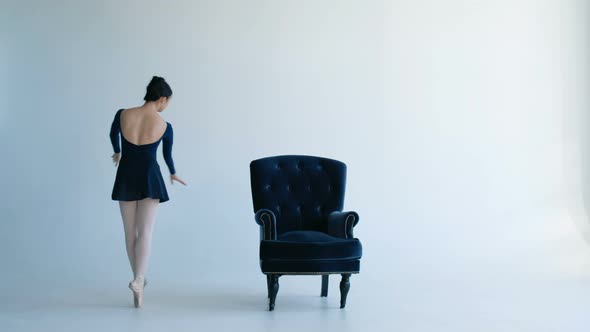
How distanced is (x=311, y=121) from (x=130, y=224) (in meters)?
2.18

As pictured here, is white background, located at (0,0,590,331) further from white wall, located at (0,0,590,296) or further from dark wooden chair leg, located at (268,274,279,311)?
dark wooden chair leg, located at (268,274,279,311)

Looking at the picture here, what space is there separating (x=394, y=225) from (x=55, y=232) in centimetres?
304

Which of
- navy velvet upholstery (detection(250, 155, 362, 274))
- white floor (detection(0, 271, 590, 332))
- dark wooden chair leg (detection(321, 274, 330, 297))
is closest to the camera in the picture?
white floor (detection(0, 271, 590, 332))

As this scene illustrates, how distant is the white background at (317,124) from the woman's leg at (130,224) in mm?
1089

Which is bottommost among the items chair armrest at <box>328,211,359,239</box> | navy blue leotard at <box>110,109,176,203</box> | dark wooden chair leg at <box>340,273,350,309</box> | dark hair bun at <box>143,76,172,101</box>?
dark wooden chair leg at <box>340,273,350,309</box>

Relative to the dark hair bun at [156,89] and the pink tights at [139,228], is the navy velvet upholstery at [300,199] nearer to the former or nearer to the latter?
the pink tights at [139,228]

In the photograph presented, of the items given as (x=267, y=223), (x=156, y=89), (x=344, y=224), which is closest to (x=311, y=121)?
(x=344, y=224)

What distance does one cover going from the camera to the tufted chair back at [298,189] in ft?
15.7

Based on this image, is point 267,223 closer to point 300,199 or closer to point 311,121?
point 300,199

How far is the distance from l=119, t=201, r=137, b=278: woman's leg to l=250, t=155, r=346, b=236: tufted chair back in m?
0.88

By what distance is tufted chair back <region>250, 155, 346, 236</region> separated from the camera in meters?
4.80

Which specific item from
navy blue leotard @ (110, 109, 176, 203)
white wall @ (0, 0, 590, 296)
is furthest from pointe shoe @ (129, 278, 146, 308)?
white wall @ (0, 0, 590, 296)

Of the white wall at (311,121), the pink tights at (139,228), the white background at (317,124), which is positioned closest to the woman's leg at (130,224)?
the pink tights at (139,228)

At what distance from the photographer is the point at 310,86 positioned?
602cm
